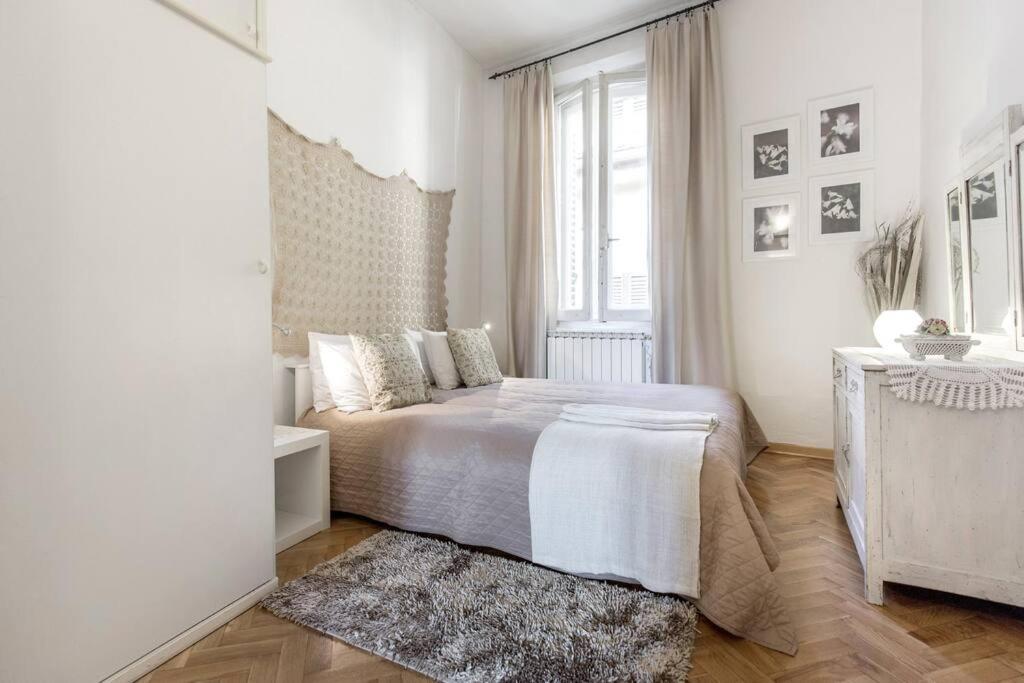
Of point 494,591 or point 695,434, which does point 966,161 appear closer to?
point 695,434

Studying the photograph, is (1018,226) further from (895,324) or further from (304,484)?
(304,484)

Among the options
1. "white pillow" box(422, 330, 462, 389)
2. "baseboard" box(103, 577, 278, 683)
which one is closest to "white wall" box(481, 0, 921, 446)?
"white pillow" box(422, 330, 462, 389)

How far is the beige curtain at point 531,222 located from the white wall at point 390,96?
398 mm

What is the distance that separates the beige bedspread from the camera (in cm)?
135

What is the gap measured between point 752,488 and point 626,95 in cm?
320

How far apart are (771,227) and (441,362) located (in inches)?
A: 98.5

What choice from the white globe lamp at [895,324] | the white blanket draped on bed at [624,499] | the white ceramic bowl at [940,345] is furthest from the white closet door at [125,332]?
the white globe lamp at [895,324]

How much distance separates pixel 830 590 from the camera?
1.58 m

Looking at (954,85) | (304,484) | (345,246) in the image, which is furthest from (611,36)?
(304,484)

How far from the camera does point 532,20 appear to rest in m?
3.73

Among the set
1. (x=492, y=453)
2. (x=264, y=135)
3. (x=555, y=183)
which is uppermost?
(x=555, y=183)

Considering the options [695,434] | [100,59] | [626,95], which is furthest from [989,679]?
[626,95]

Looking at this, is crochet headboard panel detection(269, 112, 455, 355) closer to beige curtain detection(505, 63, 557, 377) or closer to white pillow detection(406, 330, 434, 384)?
white pillow detection(406, 330, 434, 384)

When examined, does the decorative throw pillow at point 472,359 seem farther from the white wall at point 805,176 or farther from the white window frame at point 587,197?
the white wall at point 805,176
